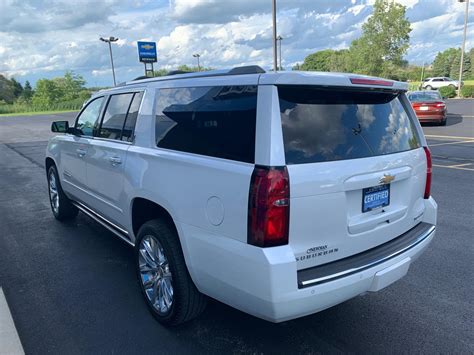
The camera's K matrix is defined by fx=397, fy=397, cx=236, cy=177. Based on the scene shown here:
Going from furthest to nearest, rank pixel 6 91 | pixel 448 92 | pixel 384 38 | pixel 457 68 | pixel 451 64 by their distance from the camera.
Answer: pixel 6 91 < pixel 451 64 < pixel 457 68 < pixel 448 92 < pixel 384 38

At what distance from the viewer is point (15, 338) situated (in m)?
2.92

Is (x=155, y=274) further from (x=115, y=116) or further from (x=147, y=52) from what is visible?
(x=147, y=52)

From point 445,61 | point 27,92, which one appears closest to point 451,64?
point 445,61

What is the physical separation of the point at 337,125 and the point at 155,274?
185cm

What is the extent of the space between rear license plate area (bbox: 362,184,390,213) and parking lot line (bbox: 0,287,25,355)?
2.57m

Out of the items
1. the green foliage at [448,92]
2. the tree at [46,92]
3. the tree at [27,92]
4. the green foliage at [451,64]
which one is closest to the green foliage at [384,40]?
the green foliage at [448,92]

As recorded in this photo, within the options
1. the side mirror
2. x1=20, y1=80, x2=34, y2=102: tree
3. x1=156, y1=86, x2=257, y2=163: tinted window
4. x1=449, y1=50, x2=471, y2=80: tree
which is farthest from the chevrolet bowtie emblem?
x1=20, y1=80, x2=34, y2=102: tree

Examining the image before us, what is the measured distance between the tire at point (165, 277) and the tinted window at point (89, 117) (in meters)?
1.79

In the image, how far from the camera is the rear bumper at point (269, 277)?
221cm

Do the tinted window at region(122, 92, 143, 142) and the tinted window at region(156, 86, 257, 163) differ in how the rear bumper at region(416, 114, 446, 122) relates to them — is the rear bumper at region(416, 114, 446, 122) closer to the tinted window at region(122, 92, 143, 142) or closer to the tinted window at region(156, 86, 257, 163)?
the tinted window at region(122, 92, 143, 142)

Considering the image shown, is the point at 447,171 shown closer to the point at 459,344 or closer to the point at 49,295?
the point at 459,344

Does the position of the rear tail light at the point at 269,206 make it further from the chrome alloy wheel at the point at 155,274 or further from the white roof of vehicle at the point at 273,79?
the chrome alloy wheel at the point at 155,274

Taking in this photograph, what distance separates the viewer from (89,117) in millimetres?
4715

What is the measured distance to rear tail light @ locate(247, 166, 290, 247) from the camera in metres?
2.20
